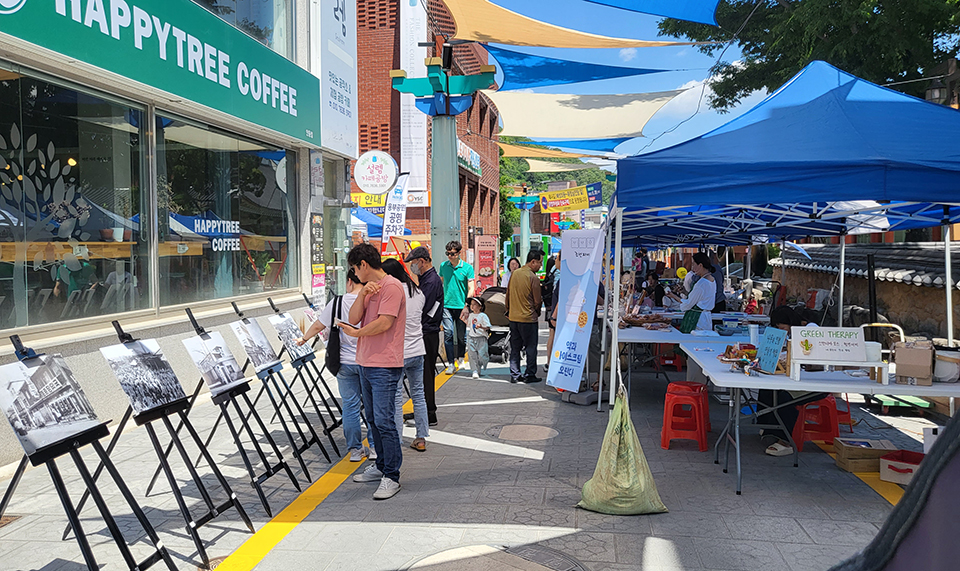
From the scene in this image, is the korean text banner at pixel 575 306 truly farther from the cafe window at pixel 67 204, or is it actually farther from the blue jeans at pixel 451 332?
the cafe window at pixel 67 204

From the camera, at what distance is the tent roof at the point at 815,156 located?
18.4ft

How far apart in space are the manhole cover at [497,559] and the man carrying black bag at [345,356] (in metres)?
2.22

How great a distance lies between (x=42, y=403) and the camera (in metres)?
3.60

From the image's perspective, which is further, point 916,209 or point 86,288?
point 916,209

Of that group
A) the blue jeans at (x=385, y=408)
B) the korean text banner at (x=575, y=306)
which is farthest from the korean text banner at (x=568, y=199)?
the blue jeans at (x=385, y=408)

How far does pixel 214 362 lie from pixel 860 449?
17.6 ft

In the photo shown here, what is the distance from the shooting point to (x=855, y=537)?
4.59 m

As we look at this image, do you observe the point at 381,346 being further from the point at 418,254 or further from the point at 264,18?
the point at 264,18

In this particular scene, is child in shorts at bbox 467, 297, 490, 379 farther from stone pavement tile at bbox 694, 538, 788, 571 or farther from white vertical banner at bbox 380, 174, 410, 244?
stone pavement tile at bbox 694, 538, 788, 571

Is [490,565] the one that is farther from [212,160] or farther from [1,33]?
[212,160]

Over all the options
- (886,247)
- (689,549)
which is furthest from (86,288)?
(886,247)

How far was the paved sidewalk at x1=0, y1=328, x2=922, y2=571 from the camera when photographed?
432 centimetres

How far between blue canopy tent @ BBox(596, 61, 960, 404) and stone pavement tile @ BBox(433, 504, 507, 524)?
9.27 feet

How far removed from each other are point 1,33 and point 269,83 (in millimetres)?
5159
